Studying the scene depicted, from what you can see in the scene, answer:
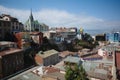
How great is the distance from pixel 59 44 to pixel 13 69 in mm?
15946

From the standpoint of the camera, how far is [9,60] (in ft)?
57.8

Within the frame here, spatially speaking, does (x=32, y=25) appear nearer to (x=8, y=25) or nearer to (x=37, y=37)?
(x=37, y=37)

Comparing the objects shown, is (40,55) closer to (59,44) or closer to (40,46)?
(40,46)

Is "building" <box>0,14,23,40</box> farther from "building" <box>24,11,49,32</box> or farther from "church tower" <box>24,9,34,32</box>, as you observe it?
"church tower" <box>24,9,34,32</box>

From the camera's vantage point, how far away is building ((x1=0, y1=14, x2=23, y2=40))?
24.4 metres

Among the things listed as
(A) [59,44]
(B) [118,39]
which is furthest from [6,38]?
(B) [118,39]

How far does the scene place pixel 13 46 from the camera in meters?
21.5

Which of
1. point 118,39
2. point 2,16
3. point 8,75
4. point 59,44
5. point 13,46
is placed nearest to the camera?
point 8,75

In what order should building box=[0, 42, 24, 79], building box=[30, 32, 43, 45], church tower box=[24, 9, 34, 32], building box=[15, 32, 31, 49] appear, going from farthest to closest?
church tower box=[24, 9, 34, 32]
building box=[30, 32, 43, 45]
building box=[15, 32, 31, 49]
building box=[0, 42, 24, 79]

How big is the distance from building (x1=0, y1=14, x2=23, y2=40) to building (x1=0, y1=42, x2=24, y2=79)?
4.89m

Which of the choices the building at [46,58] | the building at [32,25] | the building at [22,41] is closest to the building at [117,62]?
the building at [46,58]

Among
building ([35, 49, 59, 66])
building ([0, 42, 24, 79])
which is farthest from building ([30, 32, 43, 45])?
building ([0, 42, 24, 79])

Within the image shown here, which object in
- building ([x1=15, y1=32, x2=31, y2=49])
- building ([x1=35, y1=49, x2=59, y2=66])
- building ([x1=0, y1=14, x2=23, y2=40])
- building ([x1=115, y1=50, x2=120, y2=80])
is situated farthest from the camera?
building ([x1=0, y1=14, x2=23, y2=40])

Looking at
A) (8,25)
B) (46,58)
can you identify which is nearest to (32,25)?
(8,25)
